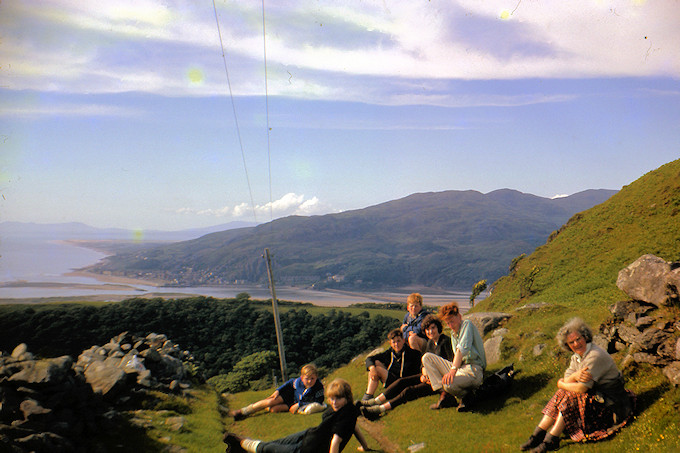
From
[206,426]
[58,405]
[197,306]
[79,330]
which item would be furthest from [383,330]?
[58,405]

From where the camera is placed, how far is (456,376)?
10.7 meters

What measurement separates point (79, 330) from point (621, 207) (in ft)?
228

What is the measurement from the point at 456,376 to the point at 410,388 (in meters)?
2.23

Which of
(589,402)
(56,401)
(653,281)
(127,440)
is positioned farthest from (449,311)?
(56,401)

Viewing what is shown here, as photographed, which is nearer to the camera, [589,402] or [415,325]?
[589,402]

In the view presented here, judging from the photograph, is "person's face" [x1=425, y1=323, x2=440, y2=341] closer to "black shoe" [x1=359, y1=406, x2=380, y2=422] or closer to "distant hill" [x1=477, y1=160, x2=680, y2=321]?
"black shoe" [x1=359, y1=406, x2=380, y2=422]

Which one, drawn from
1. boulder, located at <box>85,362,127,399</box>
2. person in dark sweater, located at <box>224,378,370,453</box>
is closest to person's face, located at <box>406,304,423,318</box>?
person in dark sweater, located at <box>224,378,370,453</box>

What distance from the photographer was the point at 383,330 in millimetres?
63531

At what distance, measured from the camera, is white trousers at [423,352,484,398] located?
1072 centimetres

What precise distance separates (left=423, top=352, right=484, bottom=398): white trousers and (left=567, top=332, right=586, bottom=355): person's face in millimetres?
3071

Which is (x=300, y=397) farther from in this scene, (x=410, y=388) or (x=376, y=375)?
(x=410, y=388)

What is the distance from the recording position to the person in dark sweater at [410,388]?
40.2 feet

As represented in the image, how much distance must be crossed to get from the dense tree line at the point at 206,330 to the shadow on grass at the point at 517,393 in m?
40.2

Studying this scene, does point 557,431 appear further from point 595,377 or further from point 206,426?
point 206,426
